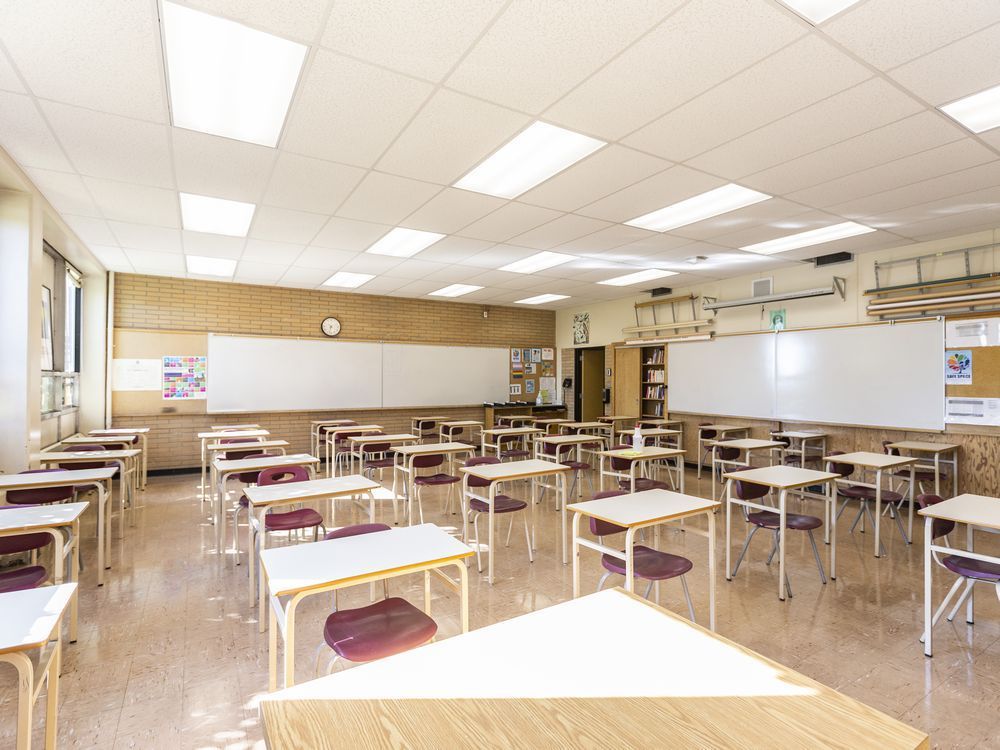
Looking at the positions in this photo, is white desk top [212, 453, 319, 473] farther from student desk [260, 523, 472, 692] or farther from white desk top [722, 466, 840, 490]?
white desk top [722, 466, 840, 490]

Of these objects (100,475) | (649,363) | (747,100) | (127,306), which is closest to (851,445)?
(649,363)

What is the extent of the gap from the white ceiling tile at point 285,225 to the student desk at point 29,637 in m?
3.90

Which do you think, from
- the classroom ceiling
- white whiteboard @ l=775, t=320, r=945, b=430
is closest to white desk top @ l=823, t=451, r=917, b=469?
white whiteboard @ l=775, t=320, r=945, b=430

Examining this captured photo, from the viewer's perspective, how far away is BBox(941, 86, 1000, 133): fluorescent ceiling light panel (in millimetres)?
2945

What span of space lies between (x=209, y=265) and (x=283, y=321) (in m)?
1.83

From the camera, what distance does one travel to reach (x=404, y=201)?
15.1ft

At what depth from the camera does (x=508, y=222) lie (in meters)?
5.23

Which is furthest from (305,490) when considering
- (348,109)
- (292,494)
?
(348,109)

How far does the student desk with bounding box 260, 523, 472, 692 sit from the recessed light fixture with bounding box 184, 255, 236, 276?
600 centimetres

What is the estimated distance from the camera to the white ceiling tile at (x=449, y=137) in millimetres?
3027

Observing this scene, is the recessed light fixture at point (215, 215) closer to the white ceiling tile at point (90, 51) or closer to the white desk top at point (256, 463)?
the white ceiling tile at point (90, 51)

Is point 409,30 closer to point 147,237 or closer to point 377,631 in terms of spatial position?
point 377,631

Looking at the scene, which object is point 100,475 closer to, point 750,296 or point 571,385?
point 750,296

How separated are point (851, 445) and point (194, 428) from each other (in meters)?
9.77
